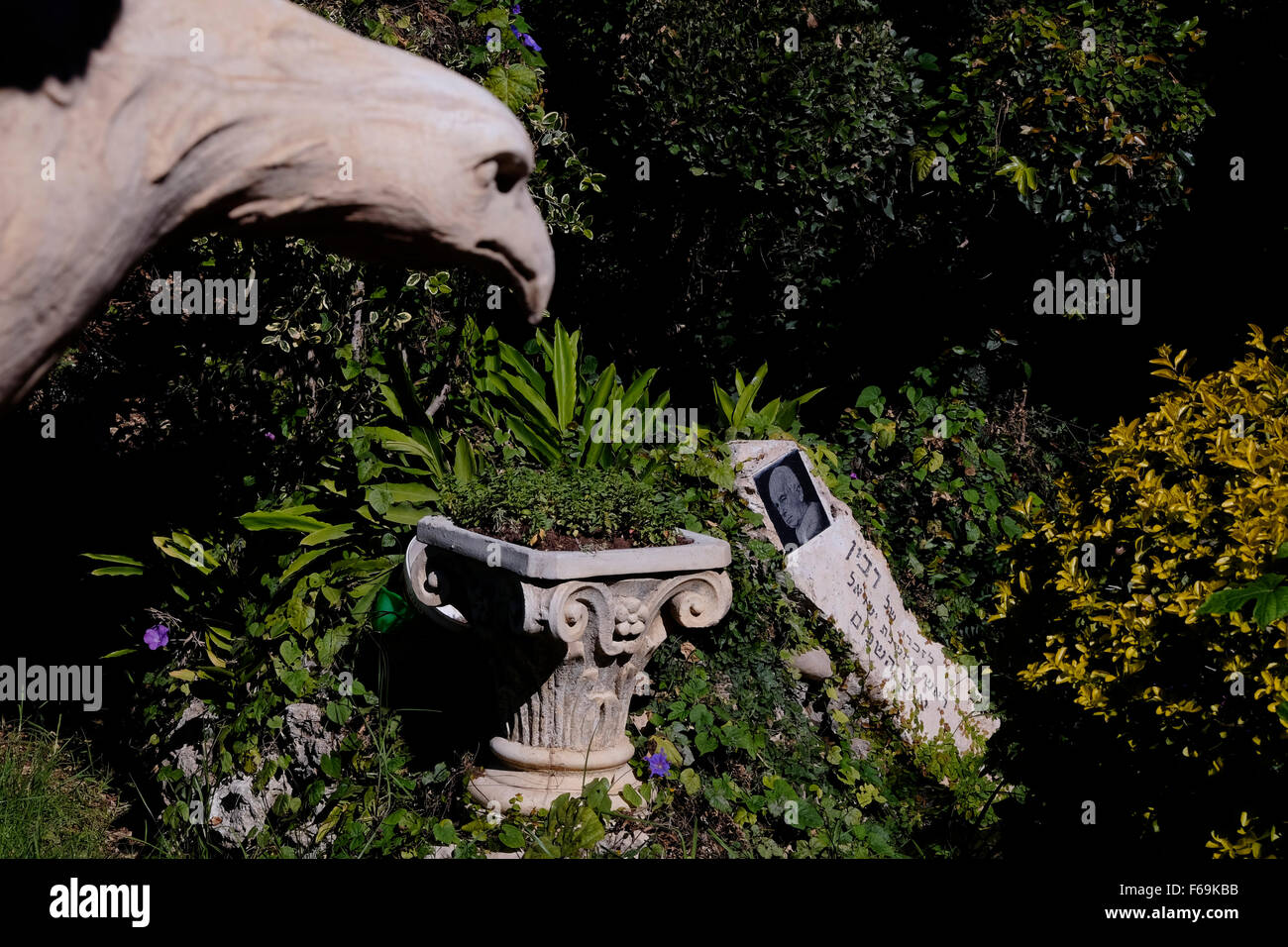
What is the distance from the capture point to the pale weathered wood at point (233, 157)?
1.15 metres

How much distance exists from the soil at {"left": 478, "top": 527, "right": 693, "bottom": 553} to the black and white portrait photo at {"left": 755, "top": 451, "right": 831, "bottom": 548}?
1270mm

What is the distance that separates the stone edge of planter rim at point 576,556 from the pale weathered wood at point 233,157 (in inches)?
80.6

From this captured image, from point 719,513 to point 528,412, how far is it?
0.94m

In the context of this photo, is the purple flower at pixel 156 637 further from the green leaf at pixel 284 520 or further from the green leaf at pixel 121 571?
the green leaf at pixel 284 520

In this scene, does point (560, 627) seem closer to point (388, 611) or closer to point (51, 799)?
point (388, 611)

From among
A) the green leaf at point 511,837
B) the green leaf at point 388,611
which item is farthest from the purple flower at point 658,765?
the green leaf at point 388,611

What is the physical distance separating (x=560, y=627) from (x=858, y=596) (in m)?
2.03

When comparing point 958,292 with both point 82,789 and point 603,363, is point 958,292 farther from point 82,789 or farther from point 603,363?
point 82,789

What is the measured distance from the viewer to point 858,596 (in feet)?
16.7

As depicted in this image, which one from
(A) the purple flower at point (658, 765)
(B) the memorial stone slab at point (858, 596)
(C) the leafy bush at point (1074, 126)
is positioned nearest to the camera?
(A) the purple flower at point (658, 765)

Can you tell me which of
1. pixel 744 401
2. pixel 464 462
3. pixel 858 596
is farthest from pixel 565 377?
pixel 858 596

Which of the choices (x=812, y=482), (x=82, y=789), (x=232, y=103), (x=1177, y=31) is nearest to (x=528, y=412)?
(x=812, y=482)

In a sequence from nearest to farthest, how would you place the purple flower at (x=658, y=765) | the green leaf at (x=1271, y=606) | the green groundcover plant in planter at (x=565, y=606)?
the green leaf at (x=1271, y=606) < the green groundcover plant in planter at (x=565, y=606) < the purple flower at (x=658, y=765)

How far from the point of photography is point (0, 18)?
111 cm
